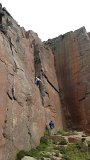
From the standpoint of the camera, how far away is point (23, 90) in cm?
2809

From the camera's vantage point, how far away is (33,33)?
39.9 metres

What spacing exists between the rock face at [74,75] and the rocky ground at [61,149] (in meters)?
5.79

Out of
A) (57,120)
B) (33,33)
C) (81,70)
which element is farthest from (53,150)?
(33,33)

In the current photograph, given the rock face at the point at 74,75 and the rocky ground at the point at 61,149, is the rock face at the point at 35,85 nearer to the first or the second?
the rock face at the point at 74,75

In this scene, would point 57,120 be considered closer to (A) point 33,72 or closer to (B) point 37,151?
(A) point 33,72

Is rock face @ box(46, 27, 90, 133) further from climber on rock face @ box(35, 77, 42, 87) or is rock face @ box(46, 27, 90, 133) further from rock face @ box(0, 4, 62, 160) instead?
climber on rock face @ box(35, 77, 42, 87)

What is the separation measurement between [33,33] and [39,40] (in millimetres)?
1258

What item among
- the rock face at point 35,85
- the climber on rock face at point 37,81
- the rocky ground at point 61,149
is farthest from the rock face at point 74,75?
the rocky ground at point 61,149

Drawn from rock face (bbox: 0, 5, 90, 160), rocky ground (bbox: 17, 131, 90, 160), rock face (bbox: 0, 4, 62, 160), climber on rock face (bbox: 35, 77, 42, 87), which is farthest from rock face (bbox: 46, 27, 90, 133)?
rocky ground (bbox: 17, 131, 90, 160)

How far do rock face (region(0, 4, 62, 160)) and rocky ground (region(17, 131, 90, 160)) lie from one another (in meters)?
0.70

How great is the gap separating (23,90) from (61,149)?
570 centimetres

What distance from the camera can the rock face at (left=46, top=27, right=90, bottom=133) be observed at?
119ft

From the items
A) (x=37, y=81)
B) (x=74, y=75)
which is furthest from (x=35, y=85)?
(x=74, y=75)

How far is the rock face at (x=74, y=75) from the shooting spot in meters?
36.3
